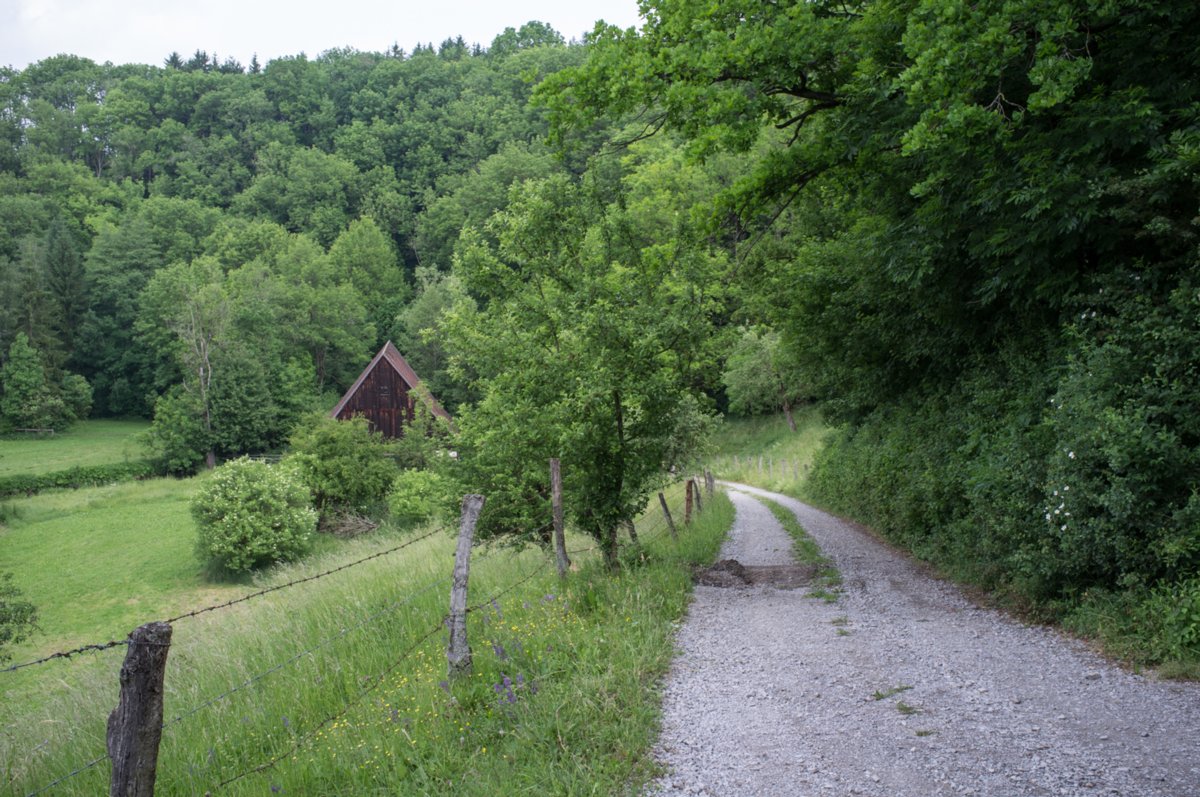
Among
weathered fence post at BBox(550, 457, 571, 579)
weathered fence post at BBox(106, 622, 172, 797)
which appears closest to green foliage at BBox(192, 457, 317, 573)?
weathered fence post at BBox(550, 457, 571, 579)

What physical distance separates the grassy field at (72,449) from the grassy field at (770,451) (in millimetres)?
43175

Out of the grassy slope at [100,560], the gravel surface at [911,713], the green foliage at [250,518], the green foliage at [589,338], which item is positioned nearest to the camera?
the gravel surface at [911,713]

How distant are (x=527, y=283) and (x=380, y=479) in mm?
27264

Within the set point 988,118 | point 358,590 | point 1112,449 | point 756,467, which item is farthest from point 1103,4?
point 756,467

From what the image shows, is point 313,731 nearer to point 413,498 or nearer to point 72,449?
point 413,498

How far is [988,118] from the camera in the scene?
6895 millimetres

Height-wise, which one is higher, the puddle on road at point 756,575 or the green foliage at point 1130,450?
the green foliage at point 1130,450

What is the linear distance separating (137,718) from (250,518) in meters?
27.7

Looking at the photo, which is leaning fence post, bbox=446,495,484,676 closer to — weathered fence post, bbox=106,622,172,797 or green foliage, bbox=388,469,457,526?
weathered fence post, bbox=106,622,172,797

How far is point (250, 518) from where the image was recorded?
2870 centimetres

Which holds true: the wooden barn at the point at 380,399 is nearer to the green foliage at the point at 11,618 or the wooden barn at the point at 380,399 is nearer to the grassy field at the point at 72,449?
the grassy field at the point at 72,449

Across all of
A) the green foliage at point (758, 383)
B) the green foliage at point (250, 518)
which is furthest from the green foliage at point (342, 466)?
the green foliage at point (758, 383)

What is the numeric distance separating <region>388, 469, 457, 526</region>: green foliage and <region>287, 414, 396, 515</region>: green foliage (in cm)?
248

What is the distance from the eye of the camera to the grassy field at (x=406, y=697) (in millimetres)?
4648
